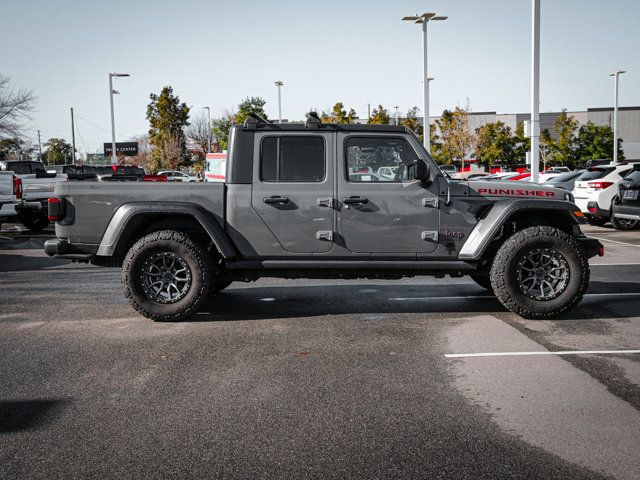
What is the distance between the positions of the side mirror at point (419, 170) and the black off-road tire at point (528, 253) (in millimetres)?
1144

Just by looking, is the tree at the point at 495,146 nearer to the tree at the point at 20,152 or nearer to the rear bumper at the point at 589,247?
the rear bumper at the point at 589,247

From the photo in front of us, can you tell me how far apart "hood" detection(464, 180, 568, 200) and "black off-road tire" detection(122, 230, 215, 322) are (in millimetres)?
2932

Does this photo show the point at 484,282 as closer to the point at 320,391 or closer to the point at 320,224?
the point at 320,224

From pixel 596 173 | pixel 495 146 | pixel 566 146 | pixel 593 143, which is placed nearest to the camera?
pixel 596 173

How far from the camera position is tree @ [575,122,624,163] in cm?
4900

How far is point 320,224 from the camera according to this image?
22.1ft

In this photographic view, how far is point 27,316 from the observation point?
7.12 m

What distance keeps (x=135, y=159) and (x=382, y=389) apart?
265 feet

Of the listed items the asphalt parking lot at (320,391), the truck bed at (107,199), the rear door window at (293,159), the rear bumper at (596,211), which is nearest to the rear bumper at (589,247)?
the asphalt parking lot at (320,391)

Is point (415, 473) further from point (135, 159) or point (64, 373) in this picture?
point (135, 159)

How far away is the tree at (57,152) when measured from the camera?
103900 millimetres

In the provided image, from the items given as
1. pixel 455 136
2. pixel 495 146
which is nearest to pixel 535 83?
pixel 495 146

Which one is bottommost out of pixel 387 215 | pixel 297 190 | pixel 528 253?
pixel 528 253

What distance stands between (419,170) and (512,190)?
1.13 meters
